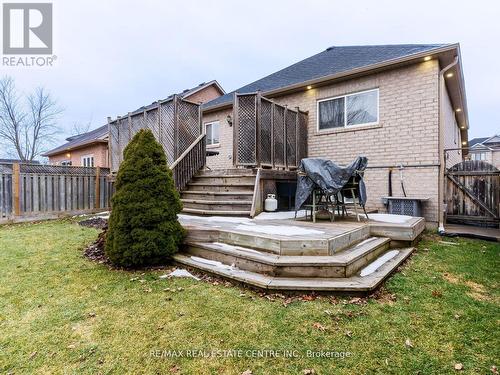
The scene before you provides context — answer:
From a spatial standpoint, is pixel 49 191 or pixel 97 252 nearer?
pixel 97 252

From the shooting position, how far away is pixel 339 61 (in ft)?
29.0

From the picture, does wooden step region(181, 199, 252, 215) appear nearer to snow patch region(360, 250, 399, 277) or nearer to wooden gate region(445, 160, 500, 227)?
snow patch region(360, 250, 399, 277)

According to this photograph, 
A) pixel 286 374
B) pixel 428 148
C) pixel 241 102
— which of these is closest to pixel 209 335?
pixel 286 374

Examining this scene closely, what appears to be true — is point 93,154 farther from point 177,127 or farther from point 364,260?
point 364,260

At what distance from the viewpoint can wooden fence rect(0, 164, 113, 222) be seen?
780 cm

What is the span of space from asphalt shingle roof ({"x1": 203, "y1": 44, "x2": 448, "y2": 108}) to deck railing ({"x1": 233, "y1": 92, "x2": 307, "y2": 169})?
6.92ft

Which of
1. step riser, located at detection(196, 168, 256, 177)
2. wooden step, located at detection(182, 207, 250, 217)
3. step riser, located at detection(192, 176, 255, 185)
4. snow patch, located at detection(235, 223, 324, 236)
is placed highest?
step riser, located at detection(196, 168, 256, 177)

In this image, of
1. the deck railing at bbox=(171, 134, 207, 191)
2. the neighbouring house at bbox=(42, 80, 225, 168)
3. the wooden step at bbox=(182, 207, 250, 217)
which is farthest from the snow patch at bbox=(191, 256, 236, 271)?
the neighbouring house at bbox=(42, 80, 225, 168)

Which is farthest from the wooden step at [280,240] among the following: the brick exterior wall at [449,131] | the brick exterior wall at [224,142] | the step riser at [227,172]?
the brick exterior wall at [224,142]

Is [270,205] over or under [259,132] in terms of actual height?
under

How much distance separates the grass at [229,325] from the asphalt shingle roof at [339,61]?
231 inches

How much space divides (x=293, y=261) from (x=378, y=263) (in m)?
1.48

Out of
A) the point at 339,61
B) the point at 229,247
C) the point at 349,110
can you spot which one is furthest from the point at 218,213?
the point at 339,61

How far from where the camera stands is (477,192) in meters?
6.82
